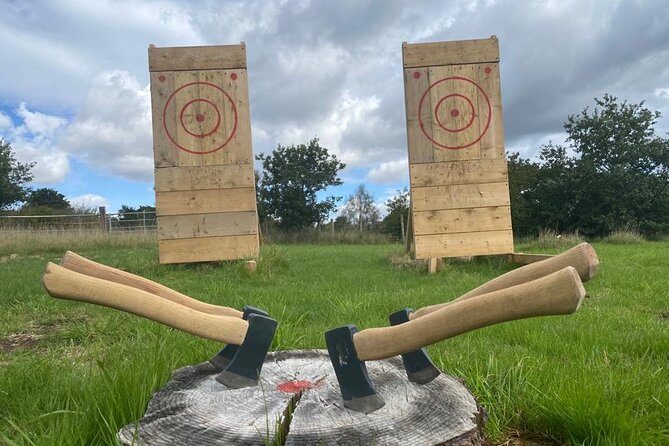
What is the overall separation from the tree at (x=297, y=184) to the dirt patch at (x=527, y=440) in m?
24.3

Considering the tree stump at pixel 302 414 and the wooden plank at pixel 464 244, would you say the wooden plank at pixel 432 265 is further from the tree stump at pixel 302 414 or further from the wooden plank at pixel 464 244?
the tree stump at pixel 302 414

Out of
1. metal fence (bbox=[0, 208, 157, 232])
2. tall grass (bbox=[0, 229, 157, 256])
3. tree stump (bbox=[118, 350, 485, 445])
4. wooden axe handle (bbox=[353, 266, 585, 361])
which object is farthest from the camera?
metal fence (bbox=[0, 208, 157, 232])

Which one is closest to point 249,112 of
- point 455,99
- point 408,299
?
point 455,99

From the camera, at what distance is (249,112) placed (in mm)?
5562

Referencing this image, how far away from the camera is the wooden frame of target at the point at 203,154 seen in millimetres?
5344

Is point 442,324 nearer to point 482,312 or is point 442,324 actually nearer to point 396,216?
point 482,312

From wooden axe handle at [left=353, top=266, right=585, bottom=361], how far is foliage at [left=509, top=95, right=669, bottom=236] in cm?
2120

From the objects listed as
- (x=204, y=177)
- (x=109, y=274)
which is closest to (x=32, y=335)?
(x=109, y=274)

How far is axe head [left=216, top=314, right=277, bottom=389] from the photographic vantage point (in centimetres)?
114

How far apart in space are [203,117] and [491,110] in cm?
325

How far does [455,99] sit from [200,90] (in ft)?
9.49

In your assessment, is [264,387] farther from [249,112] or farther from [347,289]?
[249,112]

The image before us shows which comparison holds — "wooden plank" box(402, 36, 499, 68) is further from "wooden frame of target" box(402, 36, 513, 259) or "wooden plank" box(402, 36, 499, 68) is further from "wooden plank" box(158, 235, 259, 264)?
"wooden plank" box(158, 235, 259, 264)

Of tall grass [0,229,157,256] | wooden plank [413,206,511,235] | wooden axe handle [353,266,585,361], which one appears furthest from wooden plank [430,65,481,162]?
tall grass [0,229,157,256]
